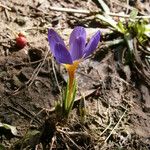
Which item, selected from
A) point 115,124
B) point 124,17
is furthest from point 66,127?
point 124,17

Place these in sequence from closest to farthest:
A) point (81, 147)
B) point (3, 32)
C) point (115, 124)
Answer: point (81, 147) → point (115, 124) → point (3, 32)

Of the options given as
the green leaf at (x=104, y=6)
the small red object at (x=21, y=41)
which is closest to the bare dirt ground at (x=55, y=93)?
the small red object at (x=21, y=41)

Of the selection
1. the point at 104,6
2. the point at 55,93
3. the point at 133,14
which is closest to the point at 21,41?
the point at 55,93

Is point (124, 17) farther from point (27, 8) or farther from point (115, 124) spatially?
point (115, 124)

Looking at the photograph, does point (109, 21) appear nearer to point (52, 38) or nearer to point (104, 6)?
point (104, 6)

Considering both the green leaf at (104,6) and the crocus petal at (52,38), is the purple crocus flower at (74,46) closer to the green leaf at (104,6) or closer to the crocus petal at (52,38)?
the crocus petal at (52,38)

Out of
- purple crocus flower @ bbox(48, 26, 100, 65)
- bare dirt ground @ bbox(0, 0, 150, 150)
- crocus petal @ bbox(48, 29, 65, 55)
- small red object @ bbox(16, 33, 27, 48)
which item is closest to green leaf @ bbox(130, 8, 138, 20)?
bare dirt ground @ bbox(0, 0, 150, 150)
